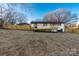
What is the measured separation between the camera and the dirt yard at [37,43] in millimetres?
1588

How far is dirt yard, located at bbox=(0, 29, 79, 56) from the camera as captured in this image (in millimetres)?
1588

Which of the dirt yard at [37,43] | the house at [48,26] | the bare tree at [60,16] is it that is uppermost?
the bare tree at [60,16]

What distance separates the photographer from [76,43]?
5.22ft

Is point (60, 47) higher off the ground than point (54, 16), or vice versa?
point (54, 16)

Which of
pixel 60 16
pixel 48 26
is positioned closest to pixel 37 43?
pixel 48 26

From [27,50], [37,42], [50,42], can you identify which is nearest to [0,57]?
[27,50]

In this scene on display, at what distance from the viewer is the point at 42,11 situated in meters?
1.61

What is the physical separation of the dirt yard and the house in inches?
1.8

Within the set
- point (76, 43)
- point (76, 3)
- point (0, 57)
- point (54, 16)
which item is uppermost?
point (76, 3)

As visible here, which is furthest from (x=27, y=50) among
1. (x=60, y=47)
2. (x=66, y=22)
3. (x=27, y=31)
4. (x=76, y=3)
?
(x=76, y=3)

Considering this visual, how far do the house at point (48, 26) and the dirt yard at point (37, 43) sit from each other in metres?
0.04

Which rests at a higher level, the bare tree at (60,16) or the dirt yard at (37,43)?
the bare tree at (60,16)

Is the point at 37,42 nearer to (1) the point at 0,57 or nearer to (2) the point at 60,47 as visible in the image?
(2) the point at 60,47

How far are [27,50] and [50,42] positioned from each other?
212mm
